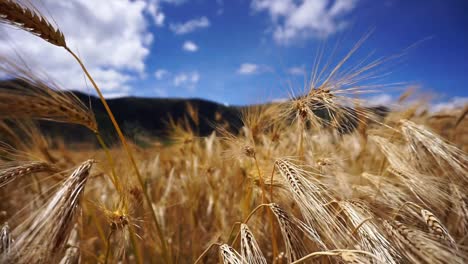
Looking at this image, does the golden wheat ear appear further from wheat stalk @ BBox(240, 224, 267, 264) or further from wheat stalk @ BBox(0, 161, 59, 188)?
wheat stalk @ BBox(240, 224, 267, 264)

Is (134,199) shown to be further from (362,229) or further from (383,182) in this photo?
(383,182)

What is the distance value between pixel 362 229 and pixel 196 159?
7.46ft

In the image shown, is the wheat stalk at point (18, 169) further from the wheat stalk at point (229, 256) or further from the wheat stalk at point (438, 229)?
the wheat stalk at point (438, 229)

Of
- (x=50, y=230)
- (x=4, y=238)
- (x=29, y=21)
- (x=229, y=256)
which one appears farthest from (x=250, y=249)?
(x=29, y=21)

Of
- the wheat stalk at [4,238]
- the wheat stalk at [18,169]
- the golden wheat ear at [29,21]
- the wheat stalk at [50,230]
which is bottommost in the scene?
the wheat stalk at [4,238]

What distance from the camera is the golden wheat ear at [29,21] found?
2.83 feet

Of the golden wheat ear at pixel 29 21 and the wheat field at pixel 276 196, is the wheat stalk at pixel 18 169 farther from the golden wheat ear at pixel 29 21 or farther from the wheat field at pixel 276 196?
the golden wheat ear at pixel 29 21

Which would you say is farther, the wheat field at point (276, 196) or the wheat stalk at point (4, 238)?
the wheat stalk at point (4, 238)

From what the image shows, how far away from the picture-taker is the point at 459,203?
1464mm

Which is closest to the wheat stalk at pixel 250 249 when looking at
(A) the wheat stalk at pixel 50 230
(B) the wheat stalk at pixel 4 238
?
(A) the wheat stalk at pixel 50 230

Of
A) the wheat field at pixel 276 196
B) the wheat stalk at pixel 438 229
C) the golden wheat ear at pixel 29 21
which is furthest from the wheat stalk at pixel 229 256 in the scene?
the golden wheat ear at pixel 29 21

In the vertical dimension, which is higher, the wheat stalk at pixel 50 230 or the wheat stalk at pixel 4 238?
the wheat stalk at pixel 50 230

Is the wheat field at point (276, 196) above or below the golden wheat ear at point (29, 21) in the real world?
below

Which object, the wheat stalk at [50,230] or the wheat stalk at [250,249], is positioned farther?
the wheat stalk at [250,249]
